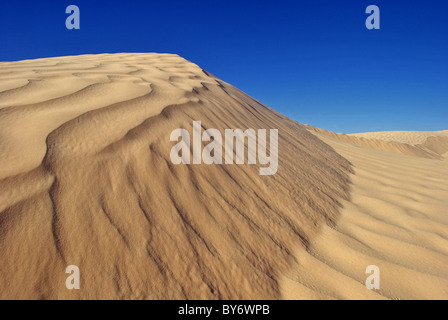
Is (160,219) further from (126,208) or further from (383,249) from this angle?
(383,249)

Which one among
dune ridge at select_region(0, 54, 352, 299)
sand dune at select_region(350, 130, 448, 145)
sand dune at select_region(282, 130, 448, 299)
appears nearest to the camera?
dune ridge at select_region(0, 54, 352, 299)

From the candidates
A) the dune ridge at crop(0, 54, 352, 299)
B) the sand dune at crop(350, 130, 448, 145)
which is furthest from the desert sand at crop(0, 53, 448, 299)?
the sand dune at crop(350, 130, 448, 145)

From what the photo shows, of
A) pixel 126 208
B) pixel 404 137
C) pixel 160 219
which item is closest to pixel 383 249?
pixel 160 219

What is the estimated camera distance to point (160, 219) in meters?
1.32

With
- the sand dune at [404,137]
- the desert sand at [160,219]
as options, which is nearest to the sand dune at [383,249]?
the desert sand at [160,219]

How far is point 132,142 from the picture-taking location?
1612 millimetres

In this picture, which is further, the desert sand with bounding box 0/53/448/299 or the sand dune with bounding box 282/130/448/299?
the sand dune with bounding box 282/130/448/299

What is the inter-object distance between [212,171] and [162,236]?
0.61m

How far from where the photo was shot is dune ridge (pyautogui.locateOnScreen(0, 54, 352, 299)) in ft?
3.47

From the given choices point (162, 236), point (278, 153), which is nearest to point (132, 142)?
point (162, 236)

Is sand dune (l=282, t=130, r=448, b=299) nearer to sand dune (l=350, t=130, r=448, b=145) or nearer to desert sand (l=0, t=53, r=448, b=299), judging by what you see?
desert sand (l=0, t=53, r=448, b=299)

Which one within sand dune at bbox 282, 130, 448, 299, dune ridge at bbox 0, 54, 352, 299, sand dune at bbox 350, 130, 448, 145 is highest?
sand dune at bbox 350, 130, 448, 145
